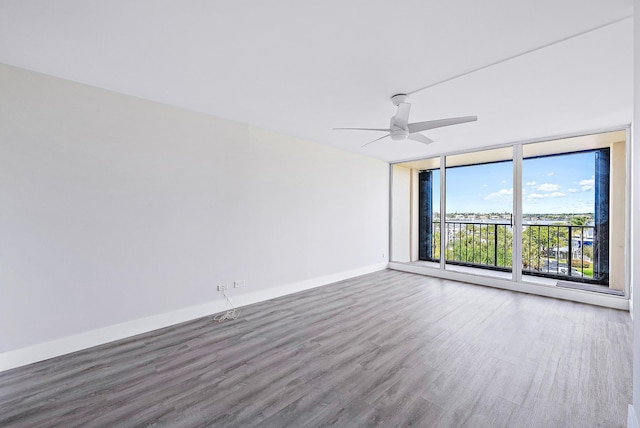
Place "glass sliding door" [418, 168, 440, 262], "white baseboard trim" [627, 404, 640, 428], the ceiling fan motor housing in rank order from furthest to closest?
"glass sliding door" [418, 168, 440, 262], the ceiling fan motor housing, "white baseboard trim" [627, 404, 640, 428]

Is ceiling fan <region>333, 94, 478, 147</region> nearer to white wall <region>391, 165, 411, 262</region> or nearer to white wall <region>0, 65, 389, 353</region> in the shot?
white wall <region>0, 65, 389, 353</region>

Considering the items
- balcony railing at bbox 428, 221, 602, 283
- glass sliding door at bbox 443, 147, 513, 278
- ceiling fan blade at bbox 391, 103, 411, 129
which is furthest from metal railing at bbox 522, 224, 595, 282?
ceiling fan blade at bbox 391, 103, 411, 129

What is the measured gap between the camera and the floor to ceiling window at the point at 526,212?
4.06 meters

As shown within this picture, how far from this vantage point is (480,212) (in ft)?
17.7

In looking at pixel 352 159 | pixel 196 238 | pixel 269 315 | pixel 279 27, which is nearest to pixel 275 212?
pixel 196 238

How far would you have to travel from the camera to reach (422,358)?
237 cm

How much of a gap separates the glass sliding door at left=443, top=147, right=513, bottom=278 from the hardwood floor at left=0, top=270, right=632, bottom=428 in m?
2.10

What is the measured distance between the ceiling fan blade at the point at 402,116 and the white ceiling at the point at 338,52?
0.18 meters

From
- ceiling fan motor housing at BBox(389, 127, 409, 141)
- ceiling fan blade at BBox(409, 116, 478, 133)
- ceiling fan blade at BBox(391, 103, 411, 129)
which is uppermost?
ceiling fan blade at BBox(391, 103, 411, 129)

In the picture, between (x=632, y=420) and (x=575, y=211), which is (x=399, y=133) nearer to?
(x=632, y=420)

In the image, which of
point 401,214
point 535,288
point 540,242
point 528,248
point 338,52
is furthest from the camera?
point 401,214

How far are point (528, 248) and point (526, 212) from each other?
2.40 feet

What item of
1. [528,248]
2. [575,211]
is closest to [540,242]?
→ [528,248]

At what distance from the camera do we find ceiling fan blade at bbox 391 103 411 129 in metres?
2.67
